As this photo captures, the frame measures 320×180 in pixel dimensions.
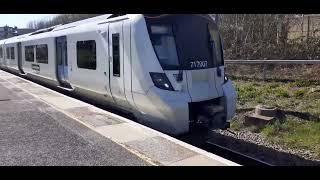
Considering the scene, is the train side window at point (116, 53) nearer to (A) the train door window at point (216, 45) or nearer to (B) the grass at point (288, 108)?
(A) the train door window at point (216, 45)

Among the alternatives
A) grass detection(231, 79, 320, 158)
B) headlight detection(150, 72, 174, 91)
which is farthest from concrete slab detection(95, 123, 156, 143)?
grass detection(231, 79, 320, 158)

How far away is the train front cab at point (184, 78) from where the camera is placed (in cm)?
758

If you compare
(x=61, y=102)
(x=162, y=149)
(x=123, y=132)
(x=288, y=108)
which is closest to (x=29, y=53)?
(x=61, y=102)

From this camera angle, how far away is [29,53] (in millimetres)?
19312

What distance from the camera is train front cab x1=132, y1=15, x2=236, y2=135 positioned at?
24.9 feet

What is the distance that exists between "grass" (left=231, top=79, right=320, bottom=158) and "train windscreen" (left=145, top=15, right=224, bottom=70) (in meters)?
2.51

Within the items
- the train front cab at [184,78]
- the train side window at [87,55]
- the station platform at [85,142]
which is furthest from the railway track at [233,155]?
the train side window at [87,55]

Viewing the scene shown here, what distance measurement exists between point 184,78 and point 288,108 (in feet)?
15.7

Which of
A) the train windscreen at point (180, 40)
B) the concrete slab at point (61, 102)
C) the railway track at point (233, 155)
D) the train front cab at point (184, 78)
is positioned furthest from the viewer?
the concrete slab at point (61, 102)

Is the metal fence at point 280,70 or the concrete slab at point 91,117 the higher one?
the metal fence at point 280,70

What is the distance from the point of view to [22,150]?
6.41 metres

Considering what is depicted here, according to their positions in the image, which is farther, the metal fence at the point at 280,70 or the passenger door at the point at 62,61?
the metal fence at the point at 280,70

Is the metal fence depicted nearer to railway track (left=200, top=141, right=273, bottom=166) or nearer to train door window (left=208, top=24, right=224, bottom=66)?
train door window (left=208, top=24, right=224, bottom=66)
